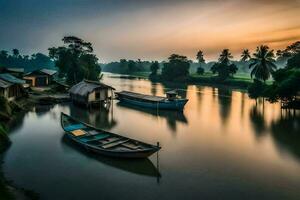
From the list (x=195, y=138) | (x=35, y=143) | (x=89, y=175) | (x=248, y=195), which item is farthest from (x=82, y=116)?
(x=248, y=195)

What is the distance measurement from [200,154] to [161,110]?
22.6 metres

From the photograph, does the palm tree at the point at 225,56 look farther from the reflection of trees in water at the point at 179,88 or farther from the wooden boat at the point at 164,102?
the wooden boat at the point at 164,102

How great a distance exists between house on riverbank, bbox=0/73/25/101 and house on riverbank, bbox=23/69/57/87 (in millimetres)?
16079

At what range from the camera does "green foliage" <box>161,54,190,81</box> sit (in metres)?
118

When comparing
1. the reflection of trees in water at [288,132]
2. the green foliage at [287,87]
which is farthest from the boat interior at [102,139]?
the green foliage at [287,87]

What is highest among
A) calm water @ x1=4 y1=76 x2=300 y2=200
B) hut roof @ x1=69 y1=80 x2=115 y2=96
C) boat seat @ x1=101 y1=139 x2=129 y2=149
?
hut roof @ x1=69 y1=80 x2=115 y2=96

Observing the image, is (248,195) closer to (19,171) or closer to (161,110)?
(19,171)

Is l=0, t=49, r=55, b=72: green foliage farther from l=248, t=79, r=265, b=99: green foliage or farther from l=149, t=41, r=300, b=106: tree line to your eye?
l=248, t=79, r=265, b=99: green foliage

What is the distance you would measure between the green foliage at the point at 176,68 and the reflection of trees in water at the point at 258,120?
69957 mm

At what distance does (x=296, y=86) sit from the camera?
41.9 meters

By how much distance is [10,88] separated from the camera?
42.7 meters

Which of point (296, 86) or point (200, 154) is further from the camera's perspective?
point (296, 86)

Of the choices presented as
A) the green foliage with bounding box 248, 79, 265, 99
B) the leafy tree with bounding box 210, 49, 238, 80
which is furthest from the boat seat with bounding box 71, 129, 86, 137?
the leafy tree with bounding box 210, 49, 238, 80

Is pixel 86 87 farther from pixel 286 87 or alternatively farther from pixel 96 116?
pixel 286 87
